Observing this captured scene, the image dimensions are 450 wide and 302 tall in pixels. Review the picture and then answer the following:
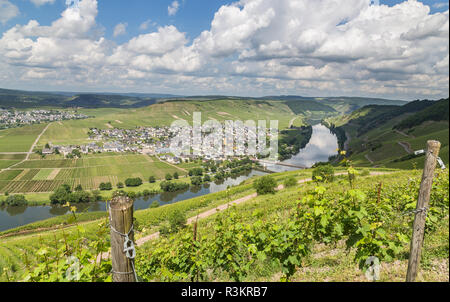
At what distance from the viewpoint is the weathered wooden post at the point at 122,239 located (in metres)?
2.67

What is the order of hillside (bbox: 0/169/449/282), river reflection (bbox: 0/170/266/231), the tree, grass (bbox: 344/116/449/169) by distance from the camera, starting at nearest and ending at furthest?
hillside (bbox: 0/169/449/282), river reflection (bbox: 0/170/266/231), grass (bbox: 344/116/449/169), the tree

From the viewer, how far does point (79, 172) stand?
9675 centimetres

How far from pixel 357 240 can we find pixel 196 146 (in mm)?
151043

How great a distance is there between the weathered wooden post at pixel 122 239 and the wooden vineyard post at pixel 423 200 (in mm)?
4178

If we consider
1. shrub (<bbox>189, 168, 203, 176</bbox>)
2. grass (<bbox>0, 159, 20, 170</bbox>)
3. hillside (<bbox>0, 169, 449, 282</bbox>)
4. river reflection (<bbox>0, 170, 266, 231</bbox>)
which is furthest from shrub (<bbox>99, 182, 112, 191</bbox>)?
hillside (<bbox>0, 169, 449, 282</bbox>)

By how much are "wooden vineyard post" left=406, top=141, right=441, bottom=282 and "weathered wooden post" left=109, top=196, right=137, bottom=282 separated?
4178mm

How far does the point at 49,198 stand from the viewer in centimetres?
7281

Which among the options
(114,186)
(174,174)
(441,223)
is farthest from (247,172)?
(441,223)

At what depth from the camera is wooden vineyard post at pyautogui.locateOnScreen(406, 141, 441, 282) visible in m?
3.53

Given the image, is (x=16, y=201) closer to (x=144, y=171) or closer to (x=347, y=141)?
(x=144, y=171)

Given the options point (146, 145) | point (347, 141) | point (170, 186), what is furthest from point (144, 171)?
point (347, 141)

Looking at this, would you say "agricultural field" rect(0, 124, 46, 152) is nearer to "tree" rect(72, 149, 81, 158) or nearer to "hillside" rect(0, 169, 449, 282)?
"tree" rect(72, 149, 81, 158)

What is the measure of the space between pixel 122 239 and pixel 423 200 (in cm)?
438

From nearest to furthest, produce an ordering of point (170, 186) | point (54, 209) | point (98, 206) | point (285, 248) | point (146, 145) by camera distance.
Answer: point (285, 248), point (54, 209), point (98, 206), point (170, 186), point (146, 145)
